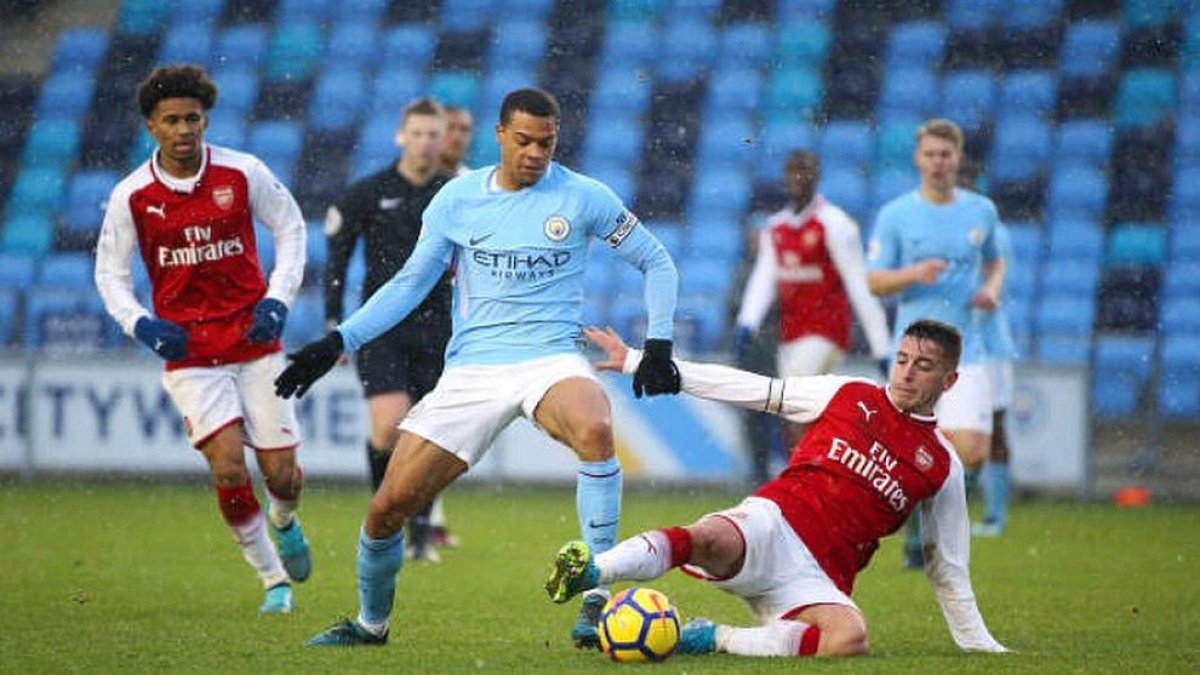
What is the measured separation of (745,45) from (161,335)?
497 inches

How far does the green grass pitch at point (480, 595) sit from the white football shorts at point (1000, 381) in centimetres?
80

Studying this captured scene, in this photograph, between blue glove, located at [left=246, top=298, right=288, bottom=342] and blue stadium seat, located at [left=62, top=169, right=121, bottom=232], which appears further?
blue stadium seat, located at [left=62, top=169, right=121, bottom=232]

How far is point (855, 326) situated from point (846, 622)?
10.4 meters

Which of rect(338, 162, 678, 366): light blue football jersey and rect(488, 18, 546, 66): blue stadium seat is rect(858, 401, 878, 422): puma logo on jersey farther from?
rect(488, 18, 546, 66): blue stadium seat

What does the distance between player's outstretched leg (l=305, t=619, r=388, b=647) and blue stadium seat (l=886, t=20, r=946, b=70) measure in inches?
533

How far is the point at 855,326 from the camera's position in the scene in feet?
57.3

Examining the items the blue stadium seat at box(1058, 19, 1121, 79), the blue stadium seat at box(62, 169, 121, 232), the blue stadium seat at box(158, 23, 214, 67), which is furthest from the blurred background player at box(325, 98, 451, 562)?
the blue stadium seat at box(1058, 19, 1121, 79)

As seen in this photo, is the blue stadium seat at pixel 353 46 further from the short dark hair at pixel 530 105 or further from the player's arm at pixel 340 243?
the short dark hair at pixel 530 105

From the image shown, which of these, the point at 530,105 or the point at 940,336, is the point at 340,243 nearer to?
the point at 530,105

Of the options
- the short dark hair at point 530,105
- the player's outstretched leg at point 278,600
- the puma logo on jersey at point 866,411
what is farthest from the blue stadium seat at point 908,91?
the puma logo on jersey at point 866,411

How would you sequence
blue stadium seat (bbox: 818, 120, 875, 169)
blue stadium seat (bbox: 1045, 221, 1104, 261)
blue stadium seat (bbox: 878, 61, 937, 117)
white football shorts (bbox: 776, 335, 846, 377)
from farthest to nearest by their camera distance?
blue stadium seat (bbox: 878, 61, 937, 117)
blue stadium seat (bbox: 818, 120, 875, 169)
blue stadium seat (bbox: 1045, 221, 1104, 261)
white football shorts (bbox: 776, 335, 846, 377)

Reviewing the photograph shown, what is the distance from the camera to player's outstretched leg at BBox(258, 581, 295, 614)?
8.84 meters

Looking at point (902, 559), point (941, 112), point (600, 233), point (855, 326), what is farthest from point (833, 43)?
point (600, 233)

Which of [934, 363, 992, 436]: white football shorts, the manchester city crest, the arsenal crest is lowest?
[934, 363, 992, 436]: white football shorts
